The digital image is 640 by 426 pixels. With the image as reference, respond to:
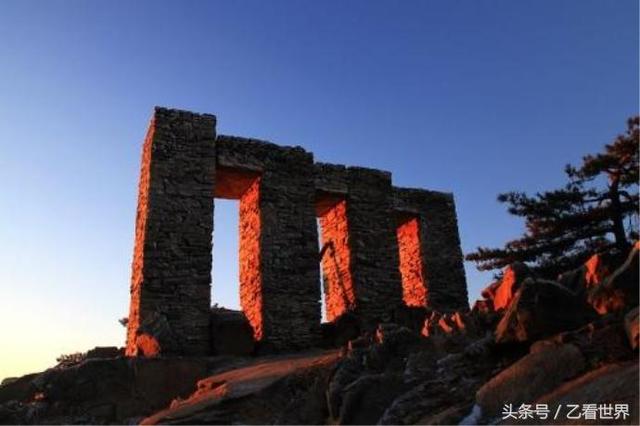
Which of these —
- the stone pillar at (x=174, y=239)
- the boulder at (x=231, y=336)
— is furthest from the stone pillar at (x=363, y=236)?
the stone pillar at (x=174, y=239)

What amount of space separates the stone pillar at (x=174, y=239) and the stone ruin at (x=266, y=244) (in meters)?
0.02

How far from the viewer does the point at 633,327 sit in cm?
469

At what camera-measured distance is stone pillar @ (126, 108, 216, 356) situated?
11039 mm

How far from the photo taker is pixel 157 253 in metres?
11.5

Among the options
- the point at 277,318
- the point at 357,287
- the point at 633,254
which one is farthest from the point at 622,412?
the point at 357,287

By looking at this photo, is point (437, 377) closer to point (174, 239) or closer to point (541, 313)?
point (541, 313)

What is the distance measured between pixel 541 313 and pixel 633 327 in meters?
0.97

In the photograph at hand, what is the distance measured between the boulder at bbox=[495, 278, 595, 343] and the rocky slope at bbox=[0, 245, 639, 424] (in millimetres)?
10

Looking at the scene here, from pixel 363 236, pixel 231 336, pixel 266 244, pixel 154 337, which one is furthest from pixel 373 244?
pixel 154 337

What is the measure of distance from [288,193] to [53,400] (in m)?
6.46

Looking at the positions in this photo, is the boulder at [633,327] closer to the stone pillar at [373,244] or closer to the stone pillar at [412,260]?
the stone pillar at [373,244]

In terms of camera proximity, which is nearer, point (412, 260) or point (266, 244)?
point (266, 244)

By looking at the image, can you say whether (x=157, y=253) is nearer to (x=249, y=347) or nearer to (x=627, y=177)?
(x=249, y=347)

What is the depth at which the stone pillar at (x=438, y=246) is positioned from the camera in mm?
15938
